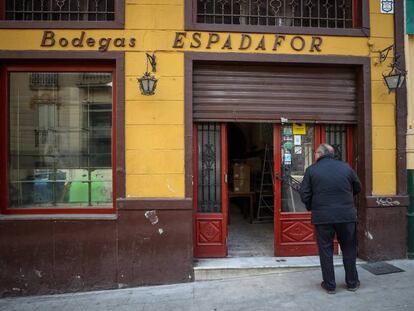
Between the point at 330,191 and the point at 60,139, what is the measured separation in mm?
3970

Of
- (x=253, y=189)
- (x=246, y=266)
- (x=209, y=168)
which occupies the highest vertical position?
(x=209, y=168)

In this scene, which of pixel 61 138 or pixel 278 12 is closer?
pixel 61 138

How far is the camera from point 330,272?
4.81 metres

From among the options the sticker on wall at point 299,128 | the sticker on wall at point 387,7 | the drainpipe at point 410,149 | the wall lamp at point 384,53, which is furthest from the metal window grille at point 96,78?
the drainpipe at point 410,149

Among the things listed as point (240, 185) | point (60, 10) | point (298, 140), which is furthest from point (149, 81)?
point (240, 185)

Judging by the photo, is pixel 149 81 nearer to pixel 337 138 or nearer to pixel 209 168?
pixel 209 168

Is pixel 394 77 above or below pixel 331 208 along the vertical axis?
above

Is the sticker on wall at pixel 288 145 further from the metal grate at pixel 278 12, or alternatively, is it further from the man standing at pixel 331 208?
the metal grate at pixel 278 12

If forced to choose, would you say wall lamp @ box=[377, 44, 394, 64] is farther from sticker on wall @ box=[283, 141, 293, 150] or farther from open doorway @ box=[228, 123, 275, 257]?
open doorway @ box=[228, 123, 275, 257]

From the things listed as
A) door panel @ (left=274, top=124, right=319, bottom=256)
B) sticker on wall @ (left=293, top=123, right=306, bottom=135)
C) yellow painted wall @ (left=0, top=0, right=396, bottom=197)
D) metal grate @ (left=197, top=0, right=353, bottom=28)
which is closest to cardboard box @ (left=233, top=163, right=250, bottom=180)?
door panel @ (left=274, top=124, right=319, bottom=256)

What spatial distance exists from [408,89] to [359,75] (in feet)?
2.73

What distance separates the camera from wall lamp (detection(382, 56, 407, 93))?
572 cm

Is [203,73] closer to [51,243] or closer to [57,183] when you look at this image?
[57,183]

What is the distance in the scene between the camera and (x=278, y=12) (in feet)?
20.3
